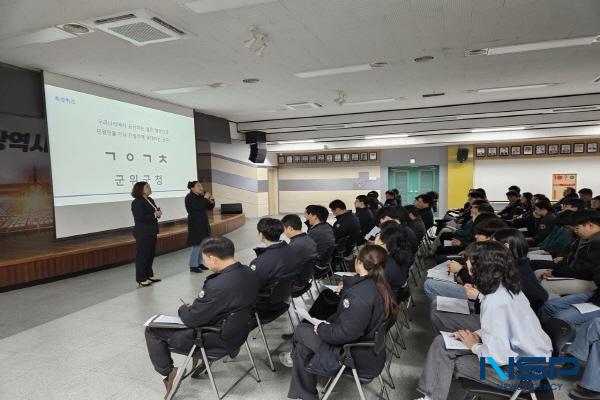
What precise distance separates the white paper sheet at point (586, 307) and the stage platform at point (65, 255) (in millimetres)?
6162

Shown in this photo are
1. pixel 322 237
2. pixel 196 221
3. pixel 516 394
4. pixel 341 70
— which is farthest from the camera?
pixel 196 221

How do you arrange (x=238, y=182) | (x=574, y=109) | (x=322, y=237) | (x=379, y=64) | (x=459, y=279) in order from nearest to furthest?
(x=459, y=279)
(x=322, y=237)
(x=379, y=64)
(x=574, y=109)
(x=238, y=182)

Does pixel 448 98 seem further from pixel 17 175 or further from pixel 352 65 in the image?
pixel 17 175

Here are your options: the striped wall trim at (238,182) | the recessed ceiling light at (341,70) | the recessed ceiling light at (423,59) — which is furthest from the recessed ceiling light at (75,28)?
the striped wall trim at (238,182)

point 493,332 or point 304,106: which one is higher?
point 304,106

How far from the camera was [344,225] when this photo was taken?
5.06m

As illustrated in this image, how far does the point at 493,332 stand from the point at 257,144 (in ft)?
32.1

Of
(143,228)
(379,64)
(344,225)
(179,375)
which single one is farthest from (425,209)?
(179,375)

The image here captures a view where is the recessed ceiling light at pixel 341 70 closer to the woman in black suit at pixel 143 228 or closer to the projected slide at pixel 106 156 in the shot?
the woman in black suit at pixel 143 228

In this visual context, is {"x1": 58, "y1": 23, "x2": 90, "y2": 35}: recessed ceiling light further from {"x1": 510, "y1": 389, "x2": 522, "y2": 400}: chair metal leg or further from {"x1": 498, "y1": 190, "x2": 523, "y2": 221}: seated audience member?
{"x1": 498, "y1": 190, "x2": 523, "y2": 221}: seated audience member

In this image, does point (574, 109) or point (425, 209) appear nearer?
point (425, 209)

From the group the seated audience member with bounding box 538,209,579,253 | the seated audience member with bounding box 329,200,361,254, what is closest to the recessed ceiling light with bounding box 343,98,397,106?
the seated audience member with bounding box 329,200,361,254

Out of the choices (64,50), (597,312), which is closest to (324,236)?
(597,312)

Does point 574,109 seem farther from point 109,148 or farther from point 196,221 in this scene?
point 109,148
